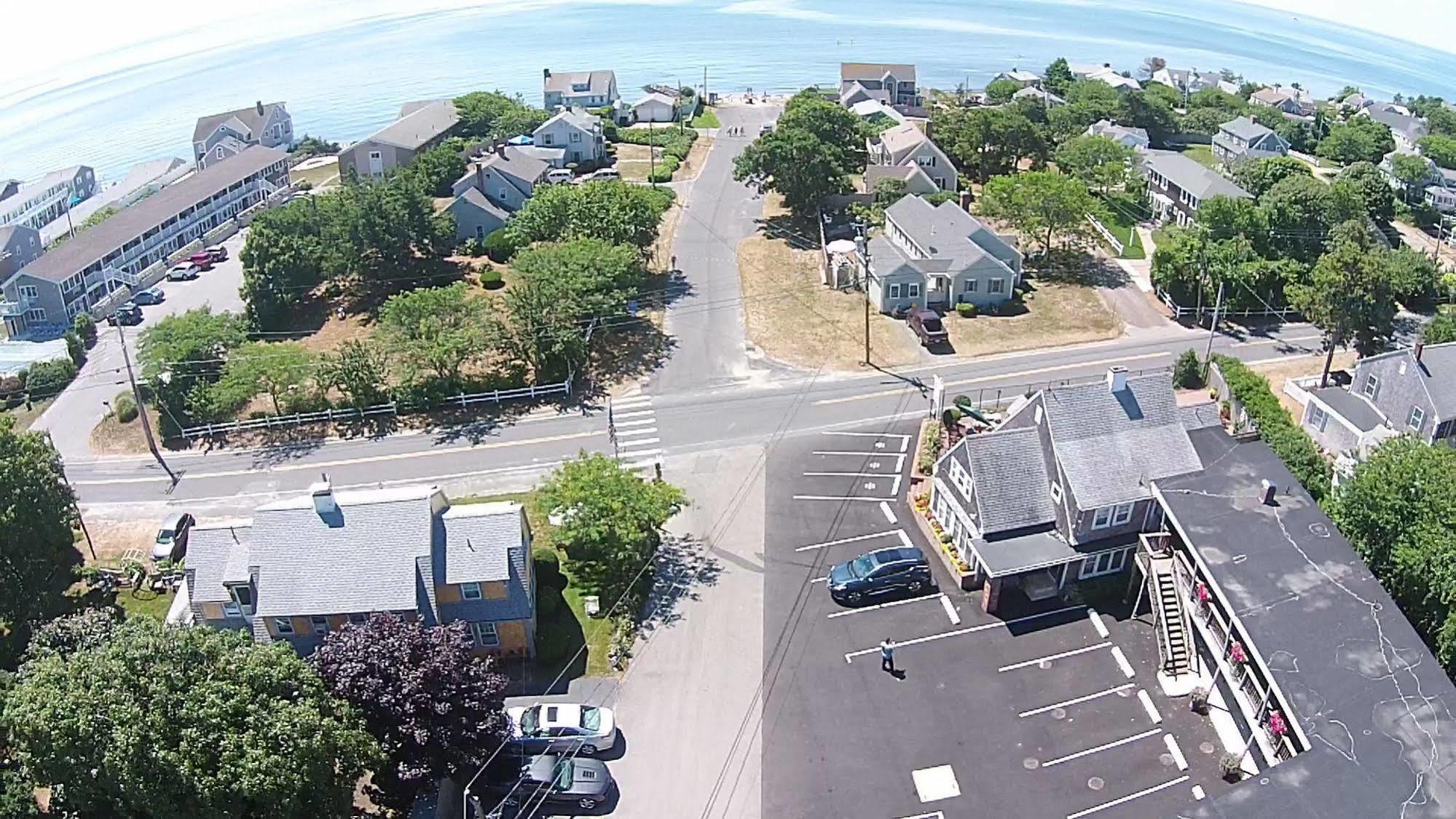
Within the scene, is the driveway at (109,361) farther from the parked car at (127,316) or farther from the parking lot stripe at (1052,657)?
the parking lot stripe at (1052,657)

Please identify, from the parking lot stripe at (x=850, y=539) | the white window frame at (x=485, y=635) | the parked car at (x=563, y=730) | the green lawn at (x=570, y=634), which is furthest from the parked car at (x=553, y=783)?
the parking lot stripe at (x=850, y=539)

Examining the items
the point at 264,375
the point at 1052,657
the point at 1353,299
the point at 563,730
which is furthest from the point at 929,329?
the point at 264,375

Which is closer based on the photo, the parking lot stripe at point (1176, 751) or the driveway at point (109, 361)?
the parking lot stripe at point (1176, 751)

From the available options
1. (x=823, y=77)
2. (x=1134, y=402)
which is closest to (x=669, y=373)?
(x=1134, y=402)

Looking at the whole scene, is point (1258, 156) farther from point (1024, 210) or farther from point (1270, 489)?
point (1270, 489)

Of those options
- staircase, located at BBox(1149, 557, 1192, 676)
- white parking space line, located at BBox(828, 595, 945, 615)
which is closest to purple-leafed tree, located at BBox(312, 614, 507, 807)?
white parking space line, located at BBox(828, 595, 945, 615)

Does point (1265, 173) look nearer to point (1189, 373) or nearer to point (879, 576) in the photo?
point (1189, 373)

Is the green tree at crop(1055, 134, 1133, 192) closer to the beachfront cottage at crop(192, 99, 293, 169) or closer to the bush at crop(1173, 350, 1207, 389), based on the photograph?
the bush at crop(1173, 350, 1207, 389)
